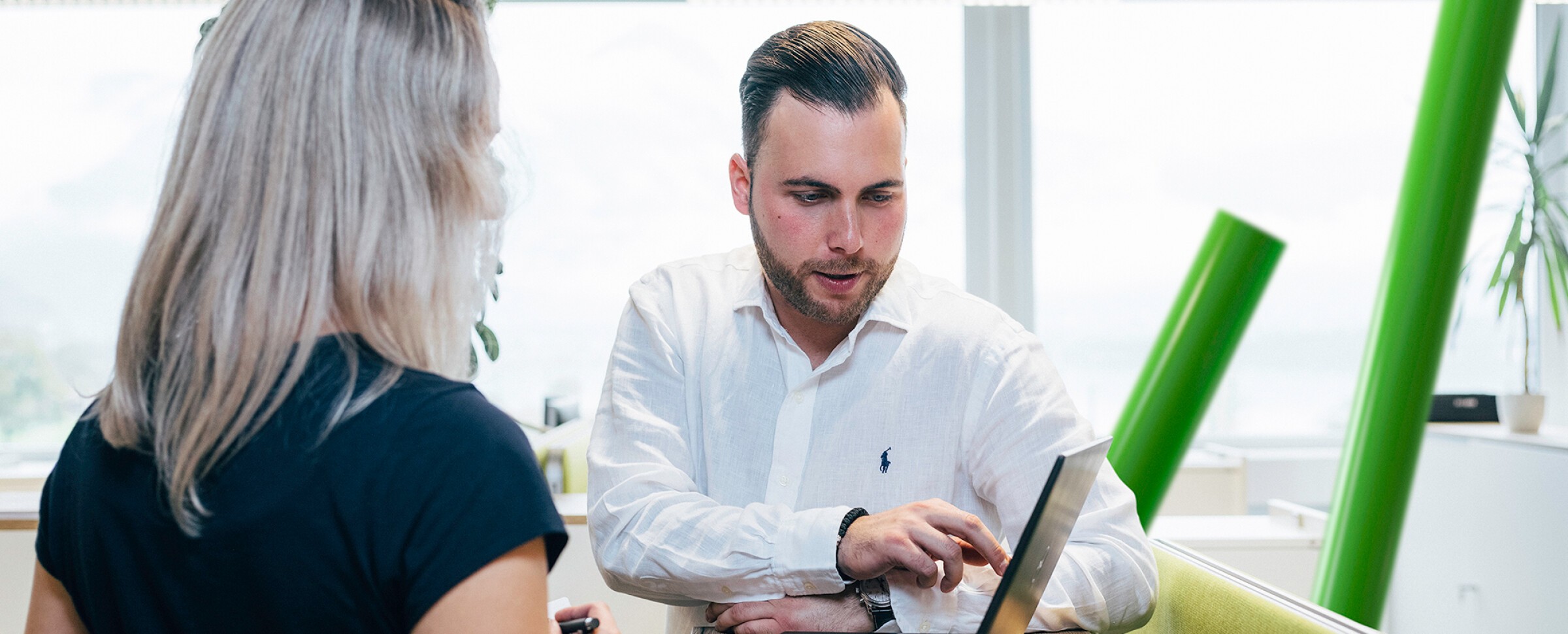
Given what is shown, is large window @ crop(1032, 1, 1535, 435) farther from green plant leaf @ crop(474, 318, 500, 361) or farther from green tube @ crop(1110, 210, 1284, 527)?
green tube @ crop(1110, 210, 1284, 527)

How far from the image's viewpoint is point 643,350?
146 centimetres

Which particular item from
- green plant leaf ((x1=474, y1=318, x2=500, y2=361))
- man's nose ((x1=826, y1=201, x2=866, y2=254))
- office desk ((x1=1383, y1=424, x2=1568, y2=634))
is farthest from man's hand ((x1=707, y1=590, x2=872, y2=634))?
office desk ((x1=1383, y1=424, x2=1568, y2=634))

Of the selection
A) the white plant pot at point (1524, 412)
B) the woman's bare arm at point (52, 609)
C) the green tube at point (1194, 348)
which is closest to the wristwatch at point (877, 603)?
the green tube at point (1194, 348)

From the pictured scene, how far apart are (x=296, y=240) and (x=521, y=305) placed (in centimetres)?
341

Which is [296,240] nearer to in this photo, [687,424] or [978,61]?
[687,424]

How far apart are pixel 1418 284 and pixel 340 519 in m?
1.07

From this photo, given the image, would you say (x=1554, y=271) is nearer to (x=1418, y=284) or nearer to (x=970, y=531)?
(x=1418, y=284)

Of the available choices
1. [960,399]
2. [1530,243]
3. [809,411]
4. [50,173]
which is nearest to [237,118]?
[809,411]

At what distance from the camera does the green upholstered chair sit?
1100mm

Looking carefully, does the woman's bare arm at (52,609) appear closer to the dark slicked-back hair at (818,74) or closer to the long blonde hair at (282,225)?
the long blonde hair at (282,225)

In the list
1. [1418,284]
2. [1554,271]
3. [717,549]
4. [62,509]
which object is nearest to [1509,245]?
[1554,271]

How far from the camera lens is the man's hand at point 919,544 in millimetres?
1080

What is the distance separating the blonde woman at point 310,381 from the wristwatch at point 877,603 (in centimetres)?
54

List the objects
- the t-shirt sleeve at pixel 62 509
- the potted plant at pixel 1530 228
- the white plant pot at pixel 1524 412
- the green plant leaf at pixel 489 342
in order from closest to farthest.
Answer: the t-shirt sleeve at pixel 62 509, the green plant leaf at pixel 489 342, the white plant pot at pixel 1524 412, the potted plant at pixel 1530 228
